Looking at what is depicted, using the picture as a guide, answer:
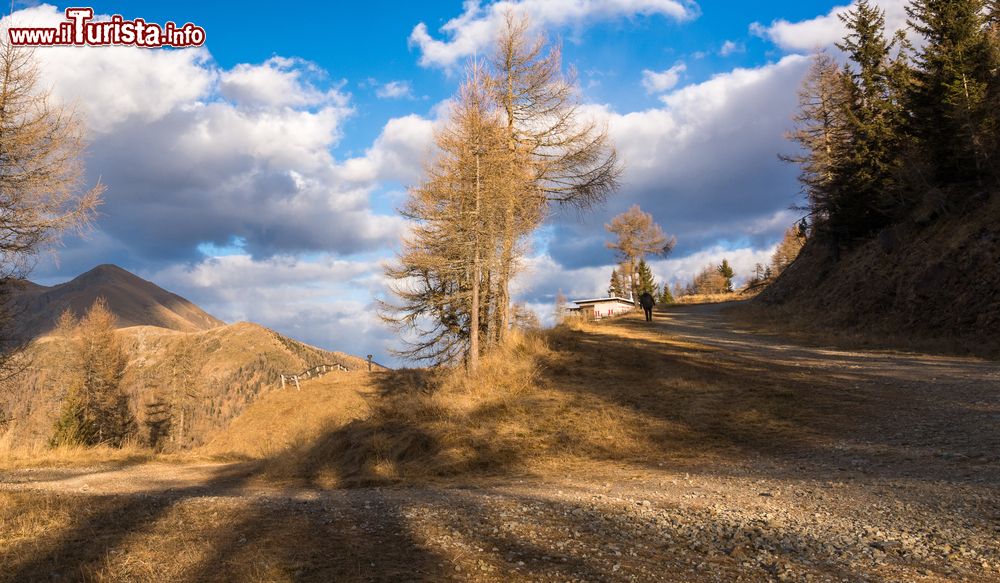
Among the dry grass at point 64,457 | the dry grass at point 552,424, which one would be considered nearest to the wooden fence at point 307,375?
the dry grass at point 64,457

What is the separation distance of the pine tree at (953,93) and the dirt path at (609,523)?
64.9 ft

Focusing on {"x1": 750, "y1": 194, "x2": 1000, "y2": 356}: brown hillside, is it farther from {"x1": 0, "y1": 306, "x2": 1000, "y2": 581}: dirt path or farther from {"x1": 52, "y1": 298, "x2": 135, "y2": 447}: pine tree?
{"x1": 52, "y1": 298, "x2": 135, "y2": 447}: pine tree

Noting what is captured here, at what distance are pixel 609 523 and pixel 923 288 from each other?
22.2 meters

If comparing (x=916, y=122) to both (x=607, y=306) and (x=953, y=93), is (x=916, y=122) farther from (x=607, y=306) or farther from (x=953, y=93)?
(x=607, y=306)

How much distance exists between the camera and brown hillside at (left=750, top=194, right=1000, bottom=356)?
61.3ft

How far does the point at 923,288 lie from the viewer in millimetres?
21766

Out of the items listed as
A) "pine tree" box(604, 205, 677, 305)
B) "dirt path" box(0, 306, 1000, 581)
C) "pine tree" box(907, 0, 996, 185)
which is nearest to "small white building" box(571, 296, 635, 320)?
"pine tree" box(604, 205, 677, 305)

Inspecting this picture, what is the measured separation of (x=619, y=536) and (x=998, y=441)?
704cm

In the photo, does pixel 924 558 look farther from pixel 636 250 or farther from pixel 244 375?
pixel 244 375

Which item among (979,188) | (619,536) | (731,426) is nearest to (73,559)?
(619,536)

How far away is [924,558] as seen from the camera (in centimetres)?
452

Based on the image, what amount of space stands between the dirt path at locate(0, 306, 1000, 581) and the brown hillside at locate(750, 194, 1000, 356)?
34.7 feet

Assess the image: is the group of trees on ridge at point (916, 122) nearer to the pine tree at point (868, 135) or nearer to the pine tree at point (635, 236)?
the pine tree at point (868, 135)

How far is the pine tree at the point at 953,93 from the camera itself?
24.1 meters
